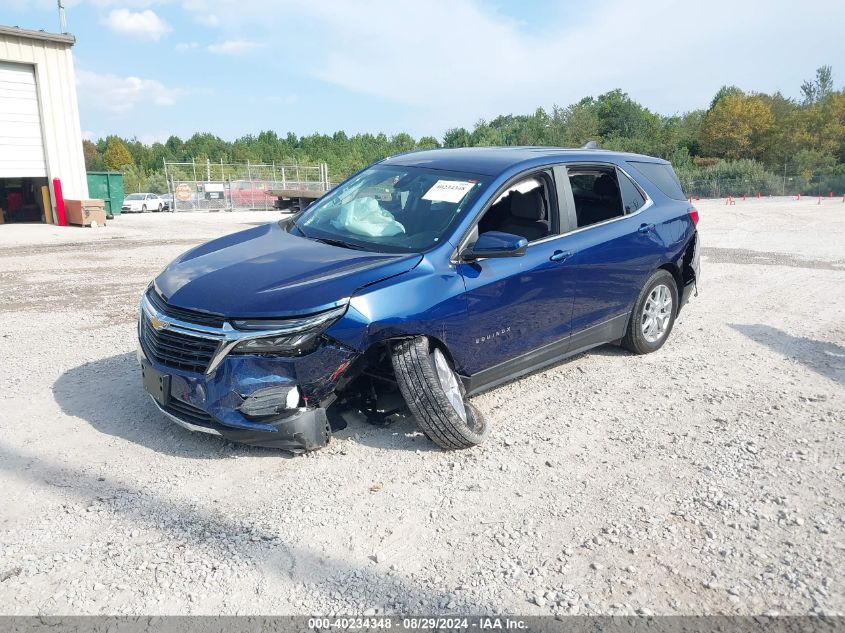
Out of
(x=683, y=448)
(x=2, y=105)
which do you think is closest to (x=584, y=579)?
(x=683, y=448)

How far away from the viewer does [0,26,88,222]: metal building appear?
61.8 ft

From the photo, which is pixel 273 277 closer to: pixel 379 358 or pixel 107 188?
pixel 379 358

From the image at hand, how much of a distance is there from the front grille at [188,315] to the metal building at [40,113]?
19146 mm

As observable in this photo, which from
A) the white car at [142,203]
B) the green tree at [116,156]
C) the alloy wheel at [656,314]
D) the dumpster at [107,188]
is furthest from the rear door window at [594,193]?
the green tree at [116,156]

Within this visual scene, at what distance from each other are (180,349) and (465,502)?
1797 millimetres

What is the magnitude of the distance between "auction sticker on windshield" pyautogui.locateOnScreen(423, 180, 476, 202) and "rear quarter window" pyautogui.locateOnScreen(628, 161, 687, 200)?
82.6 inches

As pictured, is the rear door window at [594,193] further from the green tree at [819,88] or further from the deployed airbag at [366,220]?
the green tree at [819,88]

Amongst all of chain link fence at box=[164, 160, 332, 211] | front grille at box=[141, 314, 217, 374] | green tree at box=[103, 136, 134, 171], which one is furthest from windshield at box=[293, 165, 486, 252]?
green tree at box=[103, 136, 134, 171]

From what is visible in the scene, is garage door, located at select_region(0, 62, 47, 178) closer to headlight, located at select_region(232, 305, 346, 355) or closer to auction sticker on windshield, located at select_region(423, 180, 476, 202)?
auction sticker on windshield, located at select_region(423, 180, 476, 202)

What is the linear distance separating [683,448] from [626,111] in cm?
9264

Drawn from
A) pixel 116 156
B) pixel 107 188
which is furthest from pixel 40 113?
pixel 116 156

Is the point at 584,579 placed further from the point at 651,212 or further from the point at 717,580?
the point at 651,212

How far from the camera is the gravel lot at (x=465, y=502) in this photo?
8.90ft

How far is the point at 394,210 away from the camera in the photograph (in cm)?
462
